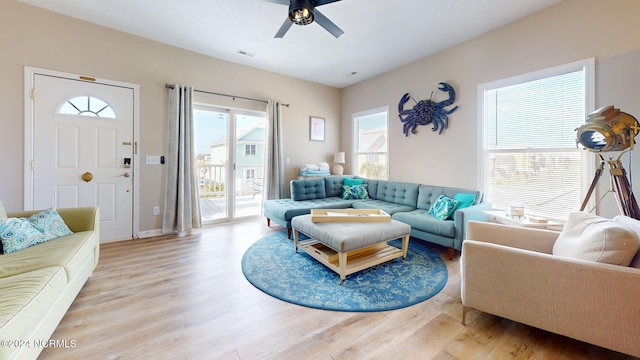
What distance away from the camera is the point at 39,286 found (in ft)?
4.39

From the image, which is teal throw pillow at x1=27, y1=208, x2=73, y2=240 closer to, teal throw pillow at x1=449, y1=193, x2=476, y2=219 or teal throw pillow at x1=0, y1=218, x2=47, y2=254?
teal throw pillow at x1=0, y1=218, x2=47, y2=254

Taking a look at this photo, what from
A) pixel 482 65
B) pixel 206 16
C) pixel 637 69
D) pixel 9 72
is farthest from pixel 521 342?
pixel 9 72

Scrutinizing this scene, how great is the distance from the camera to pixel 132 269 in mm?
2543

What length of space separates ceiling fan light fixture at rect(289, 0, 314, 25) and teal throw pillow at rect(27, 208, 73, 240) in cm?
273

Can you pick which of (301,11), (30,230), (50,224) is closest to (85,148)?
(50,224)

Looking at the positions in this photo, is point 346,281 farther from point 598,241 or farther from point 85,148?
point 85,148

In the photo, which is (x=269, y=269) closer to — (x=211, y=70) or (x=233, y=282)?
(x=233, y=282)

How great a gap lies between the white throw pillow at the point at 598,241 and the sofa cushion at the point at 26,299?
2841 mm

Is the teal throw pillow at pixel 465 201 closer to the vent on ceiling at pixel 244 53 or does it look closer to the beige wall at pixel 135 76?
the beige wall at pixel 135 76

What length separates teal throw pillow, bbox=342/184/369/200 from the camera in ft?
14.7

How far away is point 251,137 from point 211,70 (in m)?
1.27

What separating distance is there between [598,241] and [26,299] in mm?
3030

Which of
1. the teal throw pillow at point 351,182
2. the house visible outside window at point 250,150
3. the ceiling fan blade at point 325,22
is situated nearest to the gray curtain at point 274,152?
the house visible outside window at point 250,150

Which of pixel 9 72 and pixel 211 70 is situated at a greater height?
pixel 211 70
